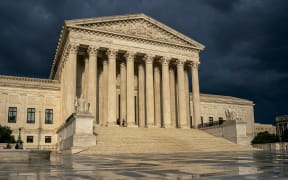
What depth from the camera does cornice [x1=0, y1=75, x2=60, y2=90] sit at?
1795 inches

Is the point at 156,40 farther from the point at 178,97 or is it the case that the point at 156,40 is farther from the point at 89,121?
the point at 89,121

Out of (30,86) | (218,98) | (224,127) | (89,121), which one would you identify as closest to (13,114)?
(30,86)

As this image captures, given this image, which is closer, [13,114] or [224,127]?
[224,127]

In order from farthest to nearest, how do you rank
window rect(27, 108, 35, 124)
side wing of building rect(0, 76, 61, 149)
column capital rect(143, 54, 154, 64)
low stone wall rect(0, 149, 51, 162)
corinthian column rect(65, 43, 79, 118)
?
window rect(27, 108, 35, 124)
column capital rect(143, 54, 154, 64)
side wing of building rect(0, 76, 61, 149)
corinthian column rect(65, 43, 79, 118)
low stone wall rect(0, 149, 51, 162)

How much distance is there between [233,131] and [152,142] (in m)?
Answer: 12.4

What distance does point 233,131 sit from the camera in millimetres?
37250

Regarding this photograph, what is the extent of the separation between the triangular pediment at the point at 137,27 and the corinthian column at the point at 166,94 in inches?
161

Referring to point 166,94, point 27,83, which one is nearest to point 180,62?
point 166,94

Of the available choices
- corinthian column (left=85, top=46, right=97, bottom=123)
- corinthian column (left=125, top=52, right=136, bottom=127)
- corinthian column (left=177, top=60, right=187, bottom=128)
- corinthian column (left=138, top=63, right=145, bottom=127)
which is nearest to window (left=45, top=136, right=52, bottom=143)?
corinthian column (left=85, top=46, right=97, bottom=123)

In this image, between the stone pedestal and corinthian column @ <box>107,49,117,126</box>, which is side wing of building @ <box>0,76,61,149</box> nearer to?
corinthian column @ <box>107,49,117,126</box>

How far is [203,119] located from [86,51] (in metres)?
30.0

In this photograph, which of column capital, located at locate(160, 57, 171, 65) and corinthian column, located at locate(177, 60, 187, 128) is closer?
corinthian column, located at locate(177, 60, 187, 128)

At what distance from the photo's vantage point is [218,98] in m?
64.9

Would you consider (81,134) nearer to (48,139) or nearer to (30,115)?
(48,139)
